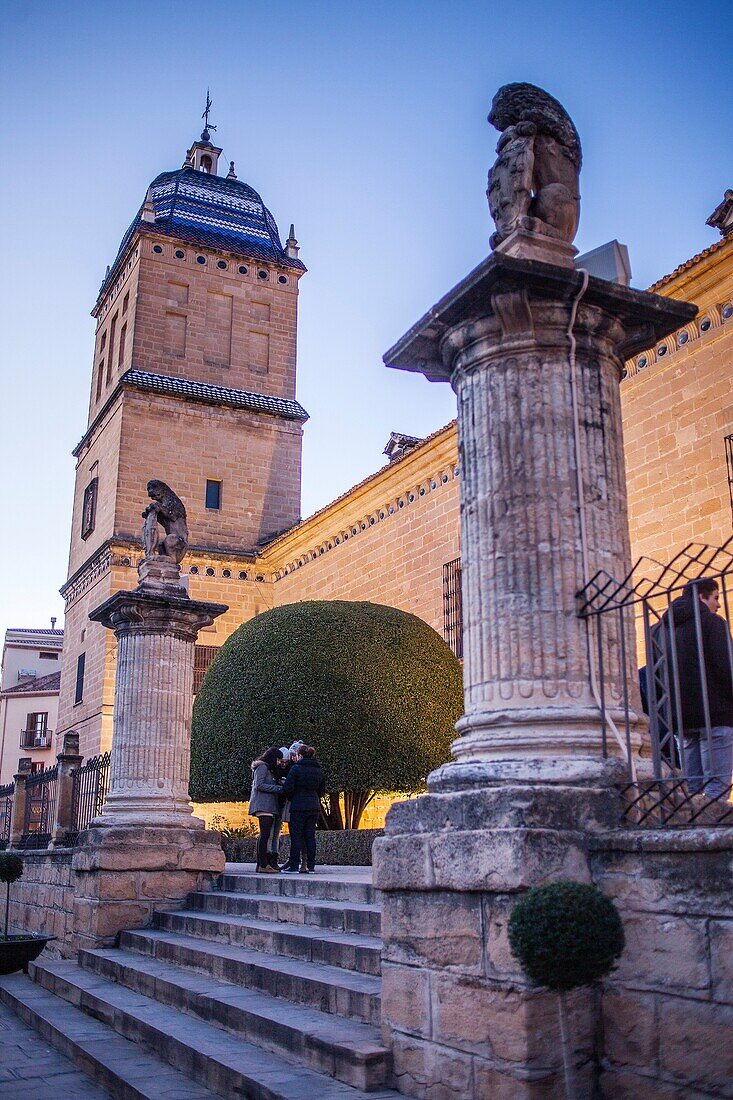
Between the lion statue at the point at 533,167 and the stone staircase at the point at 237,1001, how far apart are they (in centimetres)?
355

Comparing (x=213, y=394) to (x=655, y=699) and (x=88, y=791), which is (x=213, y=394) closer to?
(x=88, y=791)

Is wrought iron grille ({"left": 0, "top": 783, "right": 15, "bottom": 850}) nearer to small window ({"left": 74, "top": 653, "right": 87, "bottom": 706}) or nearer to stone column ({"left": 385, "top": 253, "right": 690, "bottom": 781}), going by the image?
small window ({"left": 74, "top": 653, "right": 87, "bottom": 706})

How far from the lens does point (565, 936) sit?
10.4 feet

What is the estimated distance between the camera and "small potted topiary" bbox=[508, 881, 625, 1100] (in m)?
3.18

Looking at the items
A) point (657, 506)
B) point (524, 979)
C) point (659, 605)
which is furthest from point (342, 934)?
point (657, 506)

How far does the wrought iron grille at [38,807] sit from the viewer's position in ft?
48.8

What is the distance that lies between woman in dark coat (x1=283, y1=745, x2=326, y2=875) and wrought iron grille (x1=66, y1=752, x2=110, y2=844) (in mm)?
2283

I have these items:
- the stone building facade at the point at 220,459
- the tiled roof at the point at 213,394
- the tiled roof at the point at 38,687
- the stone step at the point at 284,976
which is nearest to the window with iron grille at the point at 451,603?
the stone building facade at the point at 220,459

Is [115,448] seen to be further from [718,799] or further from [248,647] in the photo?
[718,799]

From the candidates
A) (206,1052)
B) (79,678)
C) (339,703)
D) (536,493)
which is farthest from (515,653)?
(79,678)

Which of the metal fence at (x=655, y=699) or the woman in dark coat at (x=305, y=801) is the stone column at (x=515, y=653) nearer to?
the metal fence at (x=655, y=699)

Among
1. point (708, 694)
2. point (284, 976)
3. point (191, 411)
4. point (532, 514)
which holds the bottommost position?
point (284, 976)

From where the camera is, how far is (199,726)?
16.0m

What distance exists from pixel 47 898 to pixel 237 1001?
699cm
